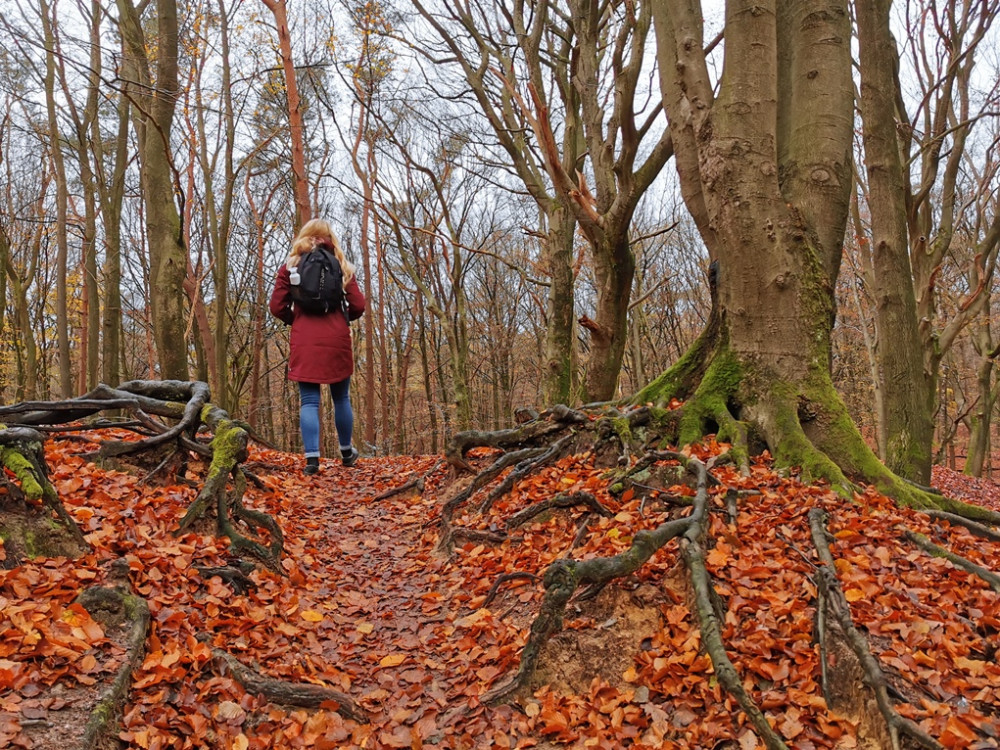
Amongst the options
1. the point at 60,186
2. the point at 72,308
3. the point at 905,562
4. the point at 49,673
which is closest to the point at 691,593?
the point at 905,562

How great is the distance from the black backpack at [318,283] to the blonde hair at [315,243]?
0.05m

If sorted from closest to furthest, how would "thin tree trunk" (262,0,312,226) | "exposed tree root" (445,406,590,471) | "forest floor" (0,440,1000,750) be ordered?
"forest floor" (0,440,1000,750), "exposed tree root" (445,406,590,471), "thin tree trunk" (262,0,312,226)

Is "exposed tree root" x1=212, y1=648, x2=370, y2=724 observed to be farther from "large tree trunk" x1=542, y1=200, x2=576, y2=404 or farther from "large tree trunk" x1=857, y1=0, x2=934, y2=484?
"large tree trunk" x1=542, y1=200, x2=576, y2=404

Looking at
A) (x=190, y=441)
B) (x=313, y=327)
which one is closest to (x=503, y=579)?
(x=190, y=441)

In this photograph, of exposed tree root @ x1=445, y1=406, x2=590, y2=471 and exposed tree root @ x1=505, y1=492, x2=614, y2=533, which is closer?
exposed tree root @ x1=505, y1=492, x2=614, y2=533

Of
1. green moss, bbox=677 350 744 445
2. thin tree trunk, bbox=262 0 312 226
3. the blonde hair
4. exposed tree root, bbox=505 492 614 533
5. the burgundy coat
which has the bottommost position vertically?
exposed tree root, bbox=505 492 614 533

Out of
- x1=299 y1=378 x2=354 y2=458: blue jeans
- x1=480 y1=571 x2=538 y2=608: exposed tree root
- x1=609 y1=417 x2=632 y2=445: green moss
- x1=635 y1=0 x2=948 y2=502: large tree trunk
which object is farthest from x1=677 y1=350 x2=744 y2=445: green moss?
x1=299 y1=378 x2=354 y2=458: blue jeans

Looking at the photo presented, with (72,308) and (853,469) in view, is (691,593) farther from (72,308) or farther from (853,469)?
(72,308)

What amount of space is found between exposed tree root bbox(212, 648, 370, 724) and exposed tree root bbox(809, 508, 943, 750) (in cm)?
198

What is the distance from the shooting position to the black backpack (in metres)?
5.93

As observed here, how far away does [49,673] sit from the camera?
82.6 inches

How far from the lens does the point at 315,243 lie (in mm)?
6016

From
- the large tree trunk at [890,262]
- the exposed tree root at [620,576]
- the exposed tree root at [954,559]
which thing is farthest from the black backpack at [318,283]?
the large tree trunk at [890,262]

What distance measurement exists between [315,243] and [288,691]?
4.42 meters
